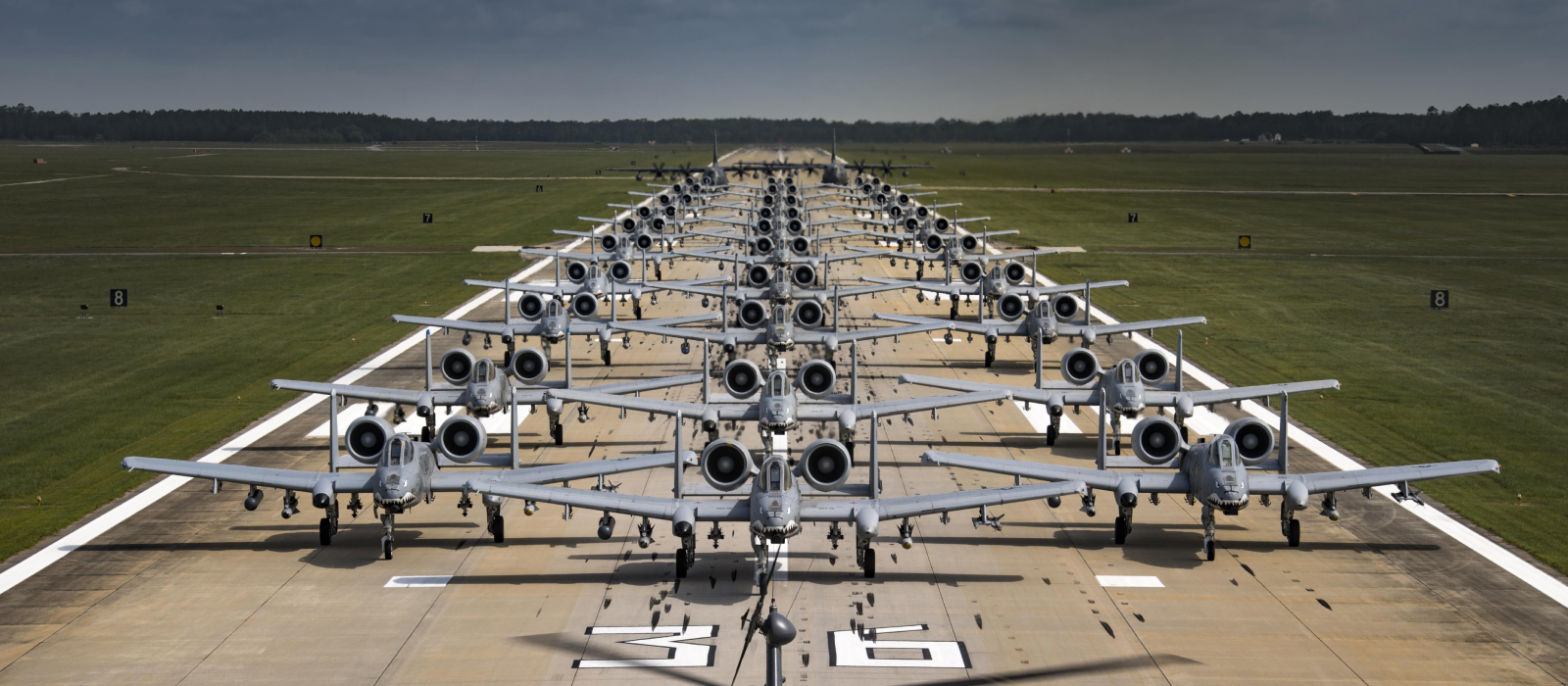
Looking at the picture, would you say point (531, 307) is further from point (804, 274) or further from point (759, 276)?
point (759, 276)

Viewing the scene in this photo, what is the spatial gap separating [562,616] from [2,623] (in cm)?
1223

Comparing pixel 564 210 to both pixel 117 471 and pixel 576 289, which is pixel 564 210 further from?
pixel 117 471

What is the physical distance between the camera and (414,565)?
33.4 meters

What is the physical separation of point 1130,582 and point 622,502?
12.3 metres

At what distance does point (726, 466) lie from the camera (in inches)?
1289

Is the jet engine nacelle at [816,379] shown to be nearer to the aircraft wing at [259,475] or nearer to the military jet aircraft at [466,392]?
the military jet aircraft at [466,392]

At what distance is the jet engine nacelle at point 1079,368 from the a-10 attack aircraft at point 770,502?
16.6 m

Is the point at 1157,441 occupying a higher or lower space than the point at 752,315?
lower

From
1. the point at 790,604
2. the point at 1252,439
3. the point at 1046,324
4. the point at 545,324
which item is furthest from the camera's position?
the point at 545,324

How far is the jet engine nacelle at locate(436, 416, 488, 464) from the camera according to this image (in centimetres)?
3619

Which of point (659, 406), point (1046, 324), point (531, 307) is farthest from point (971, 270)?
point (659, 406)

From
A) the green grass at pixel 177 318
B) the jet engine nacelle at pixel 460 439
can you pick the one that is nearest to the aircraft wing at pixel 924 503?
the jet engine nacelle at pixel 460 439

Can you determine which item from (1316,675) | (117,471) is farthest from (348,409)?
(1316,675)

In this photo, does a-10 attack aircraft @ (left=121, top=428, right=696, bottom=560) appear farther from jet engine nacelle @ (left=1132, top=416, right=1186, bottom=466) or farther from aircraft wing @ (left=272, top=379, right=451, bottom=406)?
jet engine nacelle @ (left=1132, top=416, right=1186, bottom=466)
